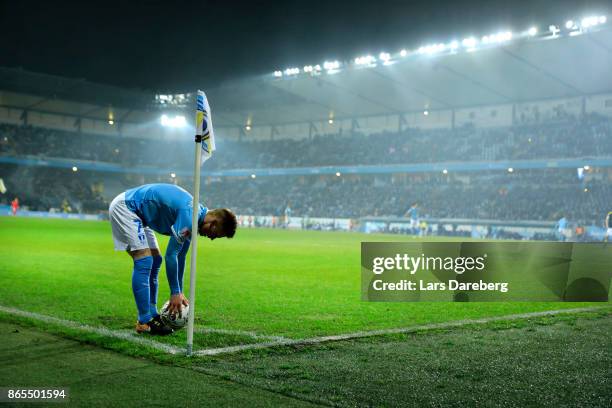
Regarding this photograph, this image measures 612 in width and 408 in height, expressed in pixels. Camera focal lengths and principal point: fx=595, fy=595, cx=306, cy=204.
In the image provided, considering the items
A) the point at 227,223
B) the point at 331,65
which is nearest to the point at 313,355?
the point at 227,223

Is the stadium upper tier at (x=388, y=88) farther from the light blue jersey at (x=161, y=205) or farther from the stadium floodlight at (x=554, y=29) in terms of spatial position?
the light blue jersey at (x=161, y=205)

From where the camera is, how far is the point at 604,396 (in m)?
4.30

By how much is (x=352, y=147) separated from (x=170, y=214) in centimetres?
5394

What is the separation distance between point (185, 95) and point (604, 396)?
60658mm

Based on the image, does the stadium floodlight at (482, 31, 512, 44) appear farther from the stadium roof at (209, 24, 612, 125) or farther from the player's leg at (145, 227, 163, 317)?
the player's leg at (145, 227, 163, 317)

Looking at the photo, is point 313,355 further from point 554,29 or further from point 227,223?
point 554,29

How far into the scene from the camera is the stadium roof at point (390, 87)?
127 ft

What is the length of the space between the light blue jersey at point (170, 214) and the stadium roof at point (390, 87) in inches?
1344

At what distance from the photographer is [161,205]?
621cm

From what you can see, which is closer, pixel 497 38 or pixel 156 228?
pixel 156 228

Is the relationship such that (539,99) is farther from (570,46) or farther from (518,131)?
(570,46)

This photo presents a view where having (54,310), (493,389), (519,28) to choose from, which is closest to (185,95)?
A: (519,28)

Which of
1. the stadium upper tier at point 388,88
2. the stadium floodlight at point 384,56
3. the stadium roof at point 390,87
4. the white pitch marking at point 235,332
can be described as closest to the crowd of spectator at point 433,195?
the stadium upper tier at point 388,88

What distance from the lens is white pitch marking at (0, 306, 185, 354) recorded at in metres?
5.59
